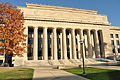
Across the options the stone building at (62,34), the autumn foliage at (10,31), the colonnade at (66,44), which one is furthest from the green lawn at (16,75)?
the colonnade at (66,44)

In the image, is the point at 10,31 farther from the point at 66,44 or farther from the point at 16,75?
the point at 66,44

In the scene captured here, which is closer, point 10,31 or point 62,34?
point 10,31

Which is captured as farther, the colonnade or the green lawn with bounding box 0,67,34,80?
the colonnade

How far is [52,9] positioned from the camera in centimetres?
5416

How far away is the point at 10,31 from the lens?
74.3 ft

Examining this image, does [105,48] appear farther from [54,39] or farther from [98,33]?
[54,39]

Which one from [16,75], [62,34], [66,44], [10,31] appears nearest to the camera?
[16,75]

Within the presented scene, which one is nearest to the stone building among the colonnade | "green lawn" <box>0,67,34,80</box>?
the colonnade

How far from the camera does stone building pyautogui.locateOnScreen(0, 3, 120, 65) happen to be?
44.6 metres

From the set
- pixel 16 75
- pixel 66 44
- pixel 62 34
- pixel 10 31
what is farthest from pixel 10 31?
pixel 66 44

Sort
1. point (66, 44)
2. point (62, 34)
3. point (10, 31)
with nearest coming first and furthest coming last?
point (10, 31) → point (62, 34) → point (66, 44)

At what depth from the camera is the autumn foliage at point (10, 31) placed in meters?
21.5

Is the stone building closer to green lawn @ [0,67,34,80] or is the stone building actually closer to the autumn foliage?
the autumn foliage

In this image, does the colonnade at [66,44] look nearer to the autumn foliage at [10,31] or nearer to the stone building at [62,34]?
the stone building at [62,34]
